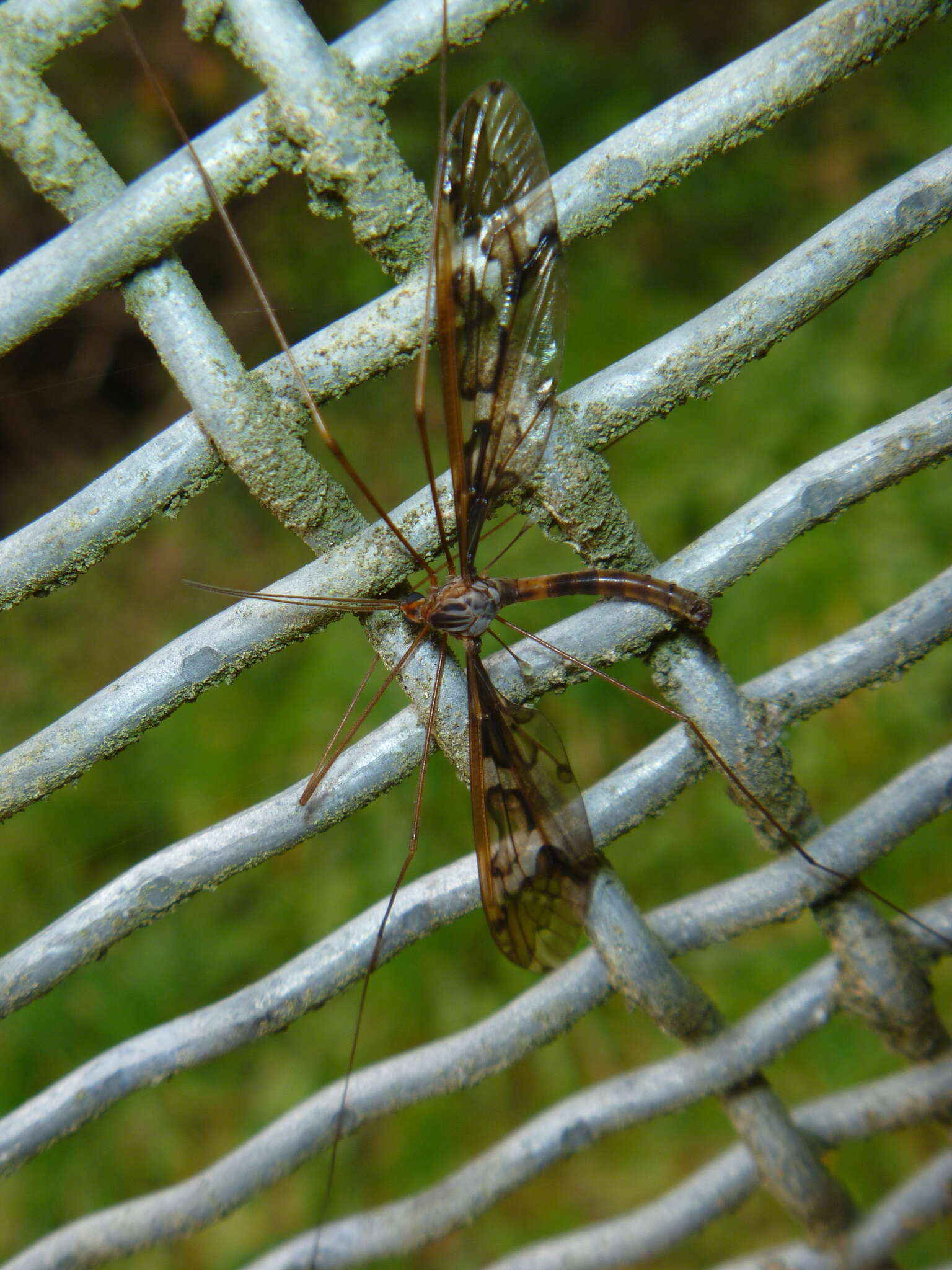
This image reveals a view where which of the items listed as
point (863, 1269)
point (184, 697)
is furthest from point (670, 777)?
point (863, 1269)

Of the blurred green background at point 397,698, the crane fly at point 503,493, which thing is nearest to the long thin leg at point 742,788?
the crane fly at point 503,493

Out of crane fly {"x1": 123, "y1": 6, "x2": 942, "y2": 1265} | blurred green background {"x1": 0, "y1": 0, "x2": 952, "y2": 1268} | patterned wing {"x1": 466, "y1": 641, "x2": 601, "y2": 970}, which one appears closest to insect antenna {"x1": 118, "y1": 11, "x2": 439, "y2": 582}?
crane fly {"x1": 123, "y1": 6, "x2": 942, "y2": 1265}

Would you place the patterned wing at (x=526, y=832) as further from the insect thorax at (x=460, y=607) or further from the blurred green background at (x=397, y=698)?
the blurred green background at (x=397, y=698)

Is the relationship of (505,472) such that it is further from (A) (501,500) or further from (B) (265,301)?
(B) (265,301)

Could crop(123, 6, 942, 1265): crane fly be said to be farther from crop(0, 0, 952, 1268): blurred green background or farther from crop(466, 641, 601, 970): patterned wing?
crop(0, 0, 952, 1268): blurred green background

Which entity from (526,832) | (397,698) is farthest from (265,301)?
(397,698)

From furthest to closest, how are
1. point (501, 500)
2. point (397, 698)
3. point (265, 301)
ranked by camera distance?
point (397, 698) → point (501, 500) → point (265, 301)
